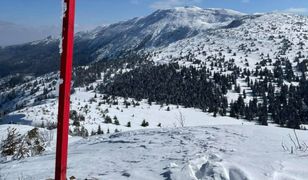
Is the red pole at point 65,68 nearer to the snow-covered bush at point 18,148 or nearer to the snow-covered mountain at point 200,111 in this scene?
the snow-covered mountain at point 200,111

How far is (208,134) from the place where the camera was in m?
8.38

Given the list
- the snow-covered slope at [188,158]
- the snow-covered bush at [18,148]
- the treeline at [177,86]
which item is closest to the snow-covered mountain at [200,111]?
the snow-covered slope at [188,158]

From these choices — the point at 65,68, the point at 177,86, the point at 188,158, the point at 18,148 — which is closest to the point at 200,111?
the point at 177,86

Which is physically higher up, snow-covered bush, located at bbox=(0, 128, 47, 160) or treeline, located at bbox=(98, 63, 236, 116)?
treeline, located at bbox=(98, 63, 236, 116)

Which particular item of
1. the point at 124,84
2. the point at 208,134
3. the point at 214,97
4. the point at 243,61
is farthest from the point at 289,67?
the point at 208,134

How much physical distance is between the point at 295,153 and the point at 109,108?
76.9 meters

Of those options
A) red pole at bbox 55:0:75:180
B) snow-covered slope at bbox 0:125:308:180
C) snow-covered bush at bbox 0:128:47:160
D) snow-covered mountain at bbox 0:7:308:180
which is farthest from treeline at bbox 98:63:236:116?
red pole at bbox 55:0:75:180

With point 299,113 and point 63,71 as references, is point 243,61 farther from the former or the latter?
point 63,71

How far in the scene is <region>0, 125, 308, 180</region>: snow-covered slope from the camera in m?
5.59

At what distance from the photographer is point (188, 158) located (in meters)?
6.41

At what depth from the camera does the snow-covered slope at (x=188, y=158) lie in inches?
220

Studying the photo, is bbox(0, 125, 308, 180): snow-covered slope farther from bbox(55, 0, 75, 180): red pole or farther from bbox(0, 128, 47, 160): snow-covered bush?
bbox(55, 0, 75, 180): red pole

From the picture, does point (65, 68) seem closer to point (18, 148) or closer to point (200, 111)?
point (18, 148)

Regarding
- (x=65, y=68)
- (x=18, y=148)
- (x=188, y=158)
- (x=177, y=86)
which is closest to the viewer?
(x=65, y=68)
